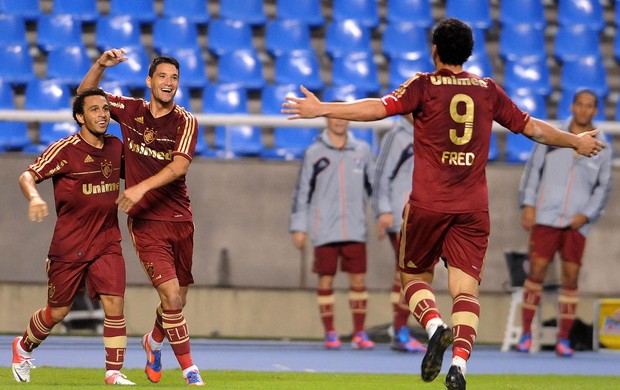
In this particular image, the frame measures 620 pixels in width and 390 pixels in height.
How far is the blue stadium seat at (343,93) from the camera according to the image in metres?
15.1

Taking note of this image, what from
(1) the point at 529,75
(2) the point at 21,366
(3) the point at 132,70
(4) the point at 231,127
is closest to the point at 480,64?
(1) the point at 529,75

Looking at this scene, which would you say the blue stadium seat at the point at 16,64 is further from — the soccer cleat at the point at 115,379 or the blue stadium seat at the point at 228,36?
the soccer cleat at the point at 115,379

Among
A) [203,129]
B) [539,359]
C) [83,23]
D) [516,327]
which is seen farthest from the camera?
[83,23]

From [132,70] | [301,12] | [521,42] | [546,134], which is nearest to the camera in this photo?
[546,134]

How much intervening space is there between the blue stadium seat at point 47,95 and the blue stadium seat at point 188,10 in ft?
5.41

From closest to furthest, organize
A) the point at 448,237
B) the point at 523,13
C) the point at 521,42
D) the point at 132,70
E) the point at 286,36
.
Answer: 1. the point at 448,237
2. the point at 132,70
3. the point at 286,36
4. the point at 521,42
5. the point at 523,13

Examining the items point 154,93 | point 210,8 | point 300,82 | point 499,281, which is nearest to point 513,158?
point 499,281

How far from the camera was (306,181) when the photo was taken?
12.8 meters

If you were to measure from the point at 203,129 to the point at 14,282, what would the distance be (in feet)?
8.66

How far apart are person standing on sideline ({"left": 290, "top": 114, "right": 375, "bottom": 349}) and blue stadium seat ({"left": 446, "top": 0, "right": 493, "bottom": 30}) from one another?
3.91 meters

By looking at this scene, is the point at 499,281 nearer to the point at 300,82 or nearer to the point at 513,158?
the point at 513,158

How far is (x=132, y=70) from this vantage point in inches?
590

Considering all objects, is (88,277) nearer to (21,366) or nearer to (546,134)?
(21,366)

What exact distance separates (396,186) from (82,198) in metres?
4.56
